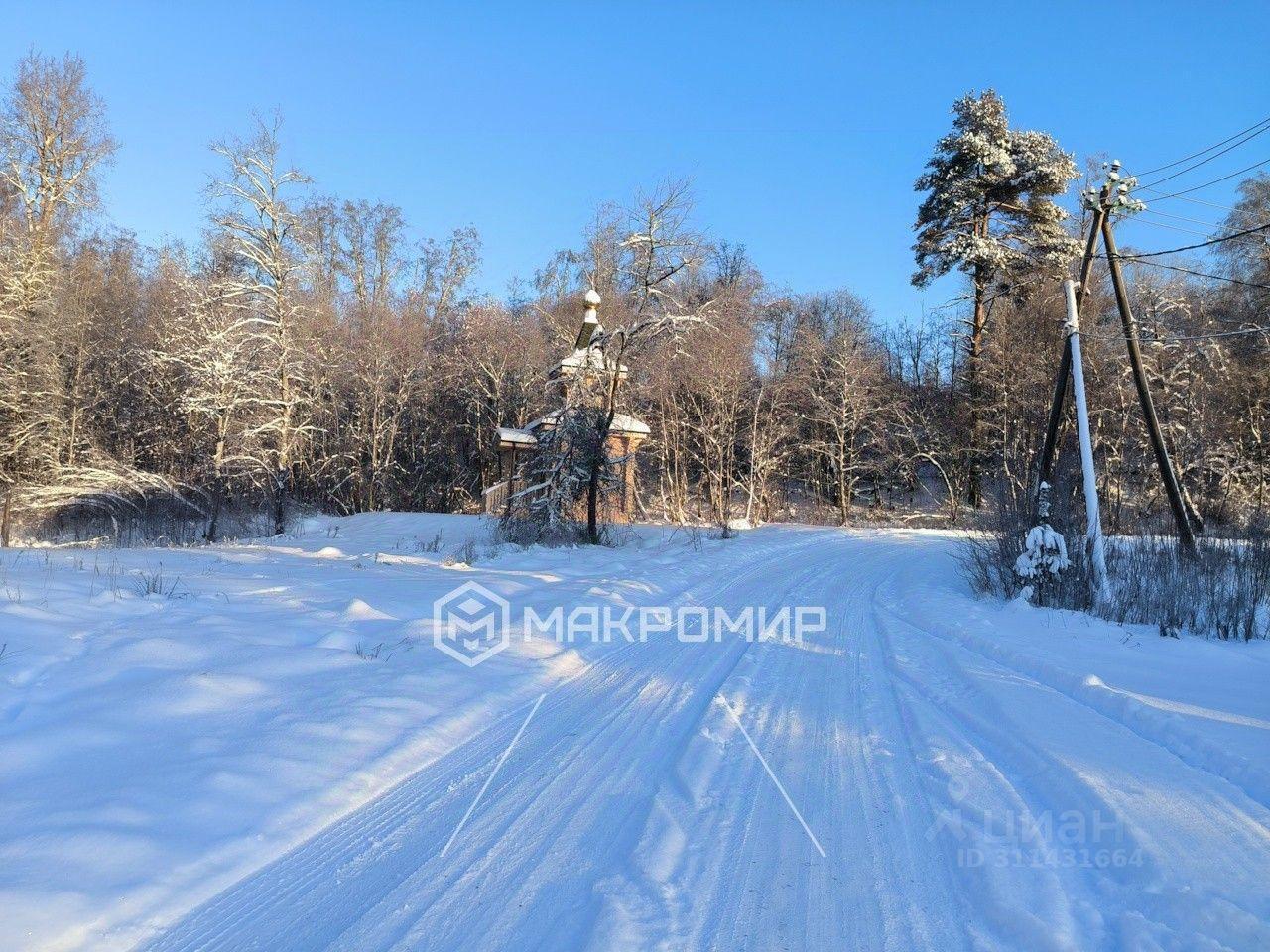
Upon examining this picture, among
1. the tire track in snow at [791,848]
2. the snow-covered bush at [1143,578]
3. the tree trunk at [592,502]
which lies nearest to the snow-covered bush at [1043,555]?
the snow-covered bush at [1143,578]

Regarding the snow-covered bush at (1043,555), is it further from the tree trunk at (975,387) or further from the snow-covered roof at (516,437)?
the tree trunk at (975,387)

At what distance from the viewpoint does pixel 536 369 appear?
3725 centimetres

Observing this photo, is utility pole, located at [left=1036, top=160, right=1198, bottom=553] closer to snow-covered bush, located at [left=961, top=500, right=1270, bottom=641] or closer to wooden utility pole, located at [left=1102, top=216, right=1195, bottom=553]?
wooden utility pole, located at [left=1102, top=216, right=1195, bottom=553]

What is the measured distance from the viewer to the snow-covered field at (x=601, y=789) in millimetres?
2520

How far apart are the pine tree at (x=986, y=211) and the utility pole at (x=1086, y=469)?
20.2 meters

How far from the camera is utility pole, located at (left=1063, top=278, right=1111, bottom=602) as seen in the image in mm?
10344

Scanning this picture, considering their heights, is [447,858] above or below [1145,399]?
below

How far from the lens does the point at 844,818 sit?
332 cm

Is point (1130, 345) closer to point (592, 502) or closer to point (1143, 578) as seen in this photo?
point (1143, 578)

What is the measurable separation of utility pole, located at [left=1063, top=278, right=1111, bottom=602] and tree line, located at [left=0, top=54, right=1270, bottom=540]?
128cm

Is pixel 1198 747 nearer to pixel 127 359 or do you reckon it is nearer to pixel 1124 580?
pixel 1124 580

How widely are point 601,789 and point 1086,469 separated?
10.9 m

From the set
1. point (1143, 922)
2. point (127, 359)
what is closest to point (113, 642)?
point (1143, 922)

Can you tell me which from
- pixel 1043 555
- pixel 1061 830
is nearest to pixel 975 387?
pixel 1043 555
